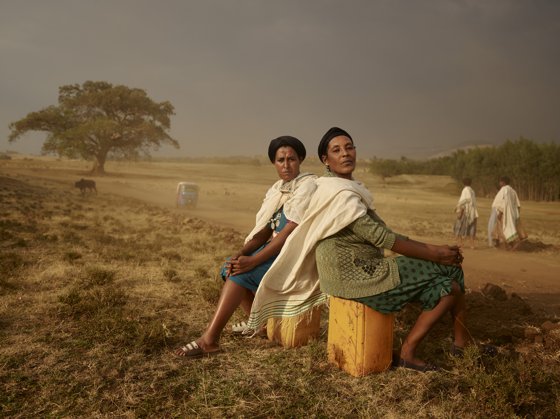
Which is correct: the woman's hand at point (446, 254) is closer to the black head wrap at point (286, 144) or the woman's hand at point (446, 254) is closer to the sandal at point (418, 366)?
the sandal at point (418, 366)

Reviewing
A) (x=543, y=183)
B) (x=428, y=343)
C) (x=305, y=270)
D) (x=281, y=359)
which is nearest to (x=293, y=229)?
(x=305, y=270)

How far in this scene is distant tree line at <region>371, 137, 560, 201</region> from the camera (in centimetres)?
2933

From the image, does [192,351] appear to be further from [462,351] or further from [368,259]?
[462,351]

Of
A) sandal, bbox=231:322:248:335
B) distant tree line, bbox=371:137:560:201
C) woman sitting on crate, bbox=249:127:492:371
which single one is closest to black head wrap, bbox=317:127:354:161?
woman sitting on crate, bbox=249:127:492:371

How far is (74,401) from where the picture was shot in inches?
96.1

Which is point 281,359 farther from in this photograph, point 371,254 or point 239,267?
point 371,254

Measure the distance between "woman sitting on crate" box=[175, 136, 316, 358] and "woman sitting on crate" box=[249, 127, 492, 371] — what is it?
0.24 metres

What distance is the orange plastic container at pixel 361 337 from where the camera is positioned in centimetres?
273

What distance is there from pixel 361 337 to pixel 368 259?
0.54 meters

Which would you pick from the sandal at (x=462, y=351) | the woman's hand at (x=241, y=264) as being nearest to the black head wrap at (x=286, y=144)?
the woman's hand at (x=241, y=264)

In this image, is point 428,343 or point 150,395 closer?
point 150,395

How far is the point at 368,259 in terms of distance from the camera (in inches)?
108

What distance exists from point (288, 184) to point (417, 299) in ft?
4.45

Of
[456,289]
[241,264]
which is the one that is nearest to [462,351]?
[456,289]
